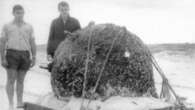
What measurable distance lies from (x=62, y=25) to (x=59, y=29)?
8 centimetres

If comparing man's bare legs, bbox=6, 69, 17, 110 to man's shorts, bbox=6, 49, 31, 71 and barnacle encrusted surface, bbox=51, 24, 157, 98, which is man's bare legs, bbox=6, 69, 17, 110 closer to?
man's shorts, bbox=6, 49, 31, 71

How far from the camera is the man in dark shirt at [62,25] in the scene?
592 cm

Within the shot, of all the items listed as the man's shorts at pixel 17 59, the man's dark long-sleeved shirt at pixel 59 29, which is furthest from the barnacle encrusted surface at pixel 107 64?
the man's shorts at pixel 17 59

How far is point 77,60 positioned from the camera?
4.59m

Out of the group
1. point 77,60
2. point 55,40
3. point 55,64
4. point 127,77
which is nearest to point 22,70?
point 55,40

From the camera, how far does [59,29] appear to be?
19.6ft

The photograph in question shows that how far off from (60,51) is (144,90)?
4.14 feet

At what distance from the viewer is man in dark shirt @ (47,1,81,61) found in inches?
233

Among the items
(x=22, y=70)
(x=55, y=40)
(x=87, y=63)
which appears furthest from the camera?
(x=22, y=70)

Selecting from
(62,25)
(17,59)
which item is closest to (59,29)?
(62,25)

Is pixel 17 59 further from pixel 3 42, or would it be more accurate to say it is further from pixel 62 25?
pixel 62 25

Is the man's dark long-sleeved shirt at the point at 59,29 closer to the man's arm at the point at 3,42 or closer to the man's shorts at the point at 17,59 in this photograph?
the man's shorts at the point at 17,59

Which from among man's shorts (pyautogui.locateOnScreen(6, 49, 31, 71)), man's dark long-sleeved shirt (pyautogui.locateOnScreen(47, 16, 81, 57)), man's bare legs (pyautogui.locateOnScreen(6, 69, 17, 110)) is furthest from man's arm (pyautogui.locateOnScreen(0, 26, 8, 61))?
man's dark long-sleeved shirt (pyautogui.locateOnScreen(47, 16, 81, 57))

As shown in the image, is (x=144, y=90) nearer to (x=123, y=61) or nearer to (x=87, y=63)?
(x=123, y=61)
